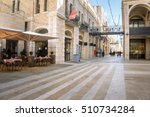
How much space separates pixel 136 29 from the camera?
99.0 feet

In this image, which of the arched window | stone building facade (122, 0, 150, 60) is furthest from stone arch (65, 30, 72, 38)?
the arched window

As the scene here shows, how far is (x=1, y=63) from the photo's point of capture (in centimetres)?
1450

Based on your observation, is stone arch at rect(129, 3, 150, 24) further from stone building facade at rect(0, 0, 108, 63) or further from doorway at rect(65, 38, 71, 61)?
doorway at rect(65, 38, 71, 61)

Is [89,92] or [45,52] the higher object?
[45,52]

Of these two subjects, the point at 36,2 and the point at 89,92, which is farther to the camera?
the point at 36,2

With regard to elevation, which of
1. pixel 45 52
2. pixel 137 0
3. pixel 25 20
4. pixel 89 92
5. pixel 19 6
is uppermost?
pixel 137 0

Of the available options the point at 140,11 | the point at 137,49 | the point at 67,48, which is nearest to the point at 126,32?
the point at 137,49

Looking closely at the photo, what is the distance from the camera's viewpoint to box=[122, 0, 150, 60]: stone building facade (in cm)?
2983

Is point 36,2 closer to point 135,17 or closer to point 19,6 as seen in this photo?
point 19,6

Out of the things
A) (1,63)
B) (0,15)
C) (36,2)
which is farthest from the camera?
(36,2)

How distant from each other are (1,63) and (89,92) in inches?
375

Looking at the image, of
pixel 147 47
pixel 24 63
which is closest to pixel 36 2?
pixel 24 63

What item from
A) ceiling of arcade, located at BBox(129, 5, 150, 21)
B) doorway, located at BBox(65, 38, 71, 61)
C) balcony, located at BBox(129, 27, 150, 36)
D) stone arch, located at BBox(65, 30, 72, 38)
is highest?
ceiling of arcade, located at BBox(129, 5, 150, 21)

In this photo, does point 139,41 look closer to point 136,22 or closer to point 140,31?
point 140,31
